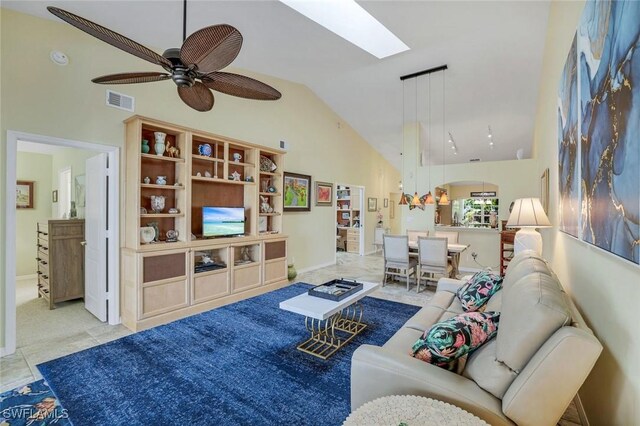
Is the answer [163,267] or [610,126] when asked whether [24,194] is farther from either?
[610,126]

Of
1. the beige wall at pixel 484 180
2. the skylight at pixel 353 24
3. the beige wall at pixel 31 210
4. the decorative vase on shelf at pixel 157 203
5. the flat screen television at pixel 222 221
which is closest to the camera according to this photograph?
the skylight at pixel 353 24

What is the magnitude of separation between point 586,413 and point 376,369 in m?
1.35

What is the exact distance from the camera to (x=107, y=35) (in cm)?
167

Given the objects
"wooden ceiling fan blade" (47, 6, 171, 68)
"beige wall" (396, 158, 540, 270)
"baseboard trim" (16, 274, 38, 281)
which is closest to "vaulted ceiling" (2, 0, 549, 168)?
"beige wall" (396, 158, 540, 270)

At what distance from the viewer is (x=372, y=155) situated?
29.1ft

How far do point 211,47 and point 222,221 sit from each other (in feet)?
9.77

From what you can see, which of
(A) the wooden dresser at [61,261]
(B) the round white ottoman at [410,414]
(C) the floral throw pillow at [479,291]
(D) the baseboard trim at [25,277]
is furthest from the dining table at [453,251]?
(D) the baseboard trim at [25,277]

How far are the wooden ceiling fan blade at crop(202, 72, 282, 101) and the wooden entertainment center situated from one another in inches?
62.7

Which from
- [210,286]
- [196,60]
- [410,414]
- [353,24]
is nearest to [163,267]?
[210,286]

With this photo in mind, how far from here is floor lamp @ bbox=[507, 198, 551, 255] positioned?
303 cm

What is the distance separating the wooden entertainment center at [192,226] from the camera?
3423mm

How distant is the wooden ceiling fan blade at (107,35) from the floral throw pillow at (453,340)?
89.1 inches

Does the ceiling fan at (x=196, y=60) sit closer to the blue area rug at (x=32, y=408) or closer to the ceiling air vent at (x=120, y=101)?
the ceiling air vent at (x=120, y=101)

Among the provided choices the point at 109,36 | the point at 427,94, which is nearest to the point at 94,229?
the point at 109,36
